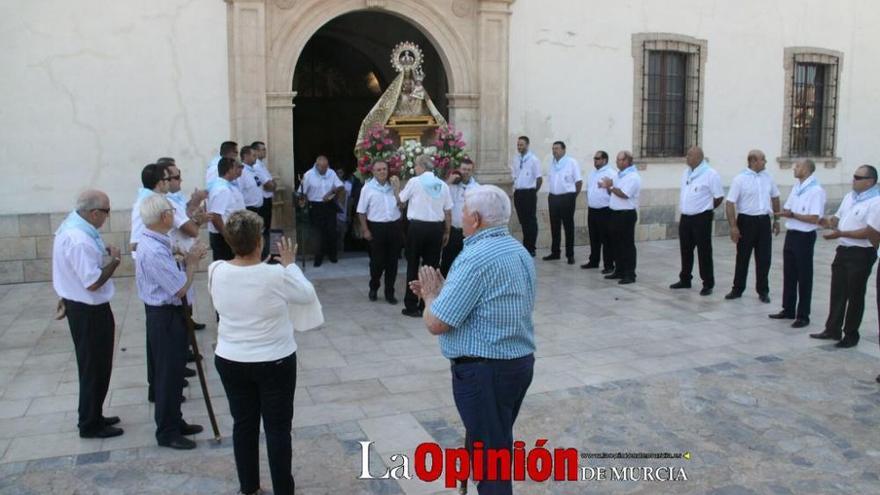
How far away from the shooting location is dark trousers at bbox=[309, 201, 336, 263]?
35.3ft

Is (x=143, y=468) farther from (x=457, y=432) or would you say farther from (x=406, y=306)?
(x=406, y=306)

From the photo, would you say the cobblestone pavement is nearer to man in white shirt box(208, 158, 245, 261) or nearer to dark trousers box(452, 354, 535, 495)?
dark trousers box(452, 354, 535, 495)

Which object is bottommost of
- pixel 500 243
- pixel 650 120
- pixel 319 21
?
pixel 500 243

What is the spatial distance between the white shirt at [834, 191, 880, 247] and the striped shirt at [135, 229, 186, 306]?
217 inches

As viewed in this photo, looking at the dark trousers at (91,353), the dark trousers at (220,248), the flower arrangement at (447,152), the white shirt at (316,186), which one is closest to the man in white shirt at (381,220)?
the flower arrangement at (447,152)

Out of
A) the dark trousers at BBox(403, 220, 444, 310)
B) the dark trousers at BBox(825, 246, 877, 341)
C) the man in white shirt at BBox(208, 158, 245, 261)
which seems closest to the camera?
the dark trousers at BBox(825, 246, 877, 341)

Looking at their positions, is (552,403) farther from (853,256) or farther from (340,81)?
(340,81)

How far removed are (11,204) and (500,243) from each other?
800cm

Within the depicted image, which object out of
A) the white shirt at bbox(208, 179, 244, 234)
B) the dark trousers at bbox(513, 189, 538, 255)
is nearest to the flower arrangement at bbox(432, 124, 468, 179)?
the dark trousers at bbox(513, 189, 538, 255)

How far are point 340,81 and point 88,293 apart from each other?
33.9 ft

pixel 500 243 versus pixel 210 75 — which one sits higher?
pixel 210 75

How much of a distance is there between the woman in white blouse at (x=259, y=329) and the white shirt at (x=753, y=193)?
20.3ft

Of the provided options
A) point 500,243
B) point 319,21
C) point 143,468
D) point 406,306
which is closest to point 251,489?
point 143,468

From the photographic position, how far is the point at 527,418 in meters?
5.29
